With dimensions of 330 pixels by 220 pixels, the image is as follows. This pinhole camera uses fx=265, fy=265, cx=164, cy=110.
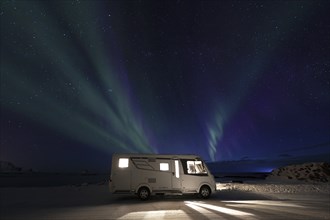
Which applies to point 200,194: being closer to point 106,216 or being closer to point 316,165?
point 106,216

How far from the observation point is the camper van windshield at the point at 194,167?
15969 millimetres

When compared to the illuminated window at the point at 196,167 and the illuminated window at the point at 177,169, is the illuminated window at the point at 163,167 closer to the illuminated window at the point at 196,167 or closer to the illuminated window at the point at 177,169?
the illuminated window at the point at 177,169

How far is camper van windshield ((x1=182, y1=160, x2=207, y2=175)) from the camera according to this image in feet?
52.4

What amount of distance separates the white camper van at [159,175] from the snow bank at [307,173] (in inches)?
854

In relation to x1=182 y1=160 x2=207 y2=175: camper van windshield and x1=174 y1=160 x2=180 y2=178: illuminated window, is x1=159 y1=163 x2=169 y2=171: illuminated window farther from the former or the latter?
x1=182 y1=160 x2=207 y2=175: camper van windshield

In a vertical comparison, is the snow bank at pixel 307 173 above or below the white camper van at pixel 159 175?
above

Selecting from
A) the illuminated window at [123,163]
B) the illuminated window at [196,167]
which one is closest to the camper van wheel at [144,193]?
the illuminated window at [123,163]

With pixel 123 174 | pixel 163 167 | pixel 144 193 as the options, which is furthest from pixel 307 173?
pixel 123 174

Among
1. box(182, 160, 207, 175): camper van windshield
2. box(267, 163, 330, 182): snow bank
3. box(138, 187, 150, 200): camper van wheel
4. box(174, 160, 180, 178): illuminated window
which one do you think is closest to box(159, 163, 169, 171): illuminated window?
box(174, 160, 180, 178): illuminated window

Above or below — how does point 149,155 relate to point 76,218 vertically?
above

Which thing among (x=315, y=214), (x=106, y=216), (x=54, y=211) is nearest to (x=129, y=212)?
(x=106, y=216)

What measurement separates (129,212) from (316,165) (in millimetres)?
31687

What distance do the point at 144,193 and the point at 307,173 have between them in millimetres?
26264

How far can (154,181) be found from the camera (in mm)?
15438
